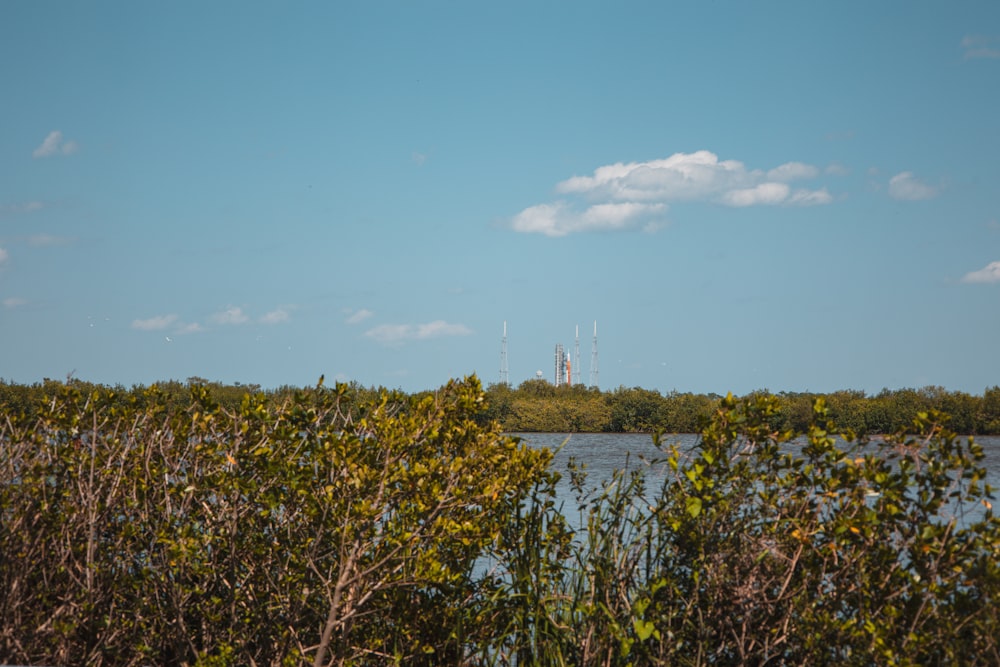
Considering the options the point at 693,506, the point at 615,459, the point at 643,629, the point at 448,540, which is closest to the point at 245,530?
the point at 448,540

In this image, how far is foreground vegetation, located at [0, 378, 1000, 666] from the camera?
147 inches

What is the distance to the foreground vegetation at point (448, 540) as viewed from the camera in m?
3.72

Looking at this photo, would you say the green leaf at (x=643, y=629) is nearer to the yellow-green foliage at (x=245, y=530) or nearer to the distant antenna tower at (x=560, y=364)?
the yellow-green foliage at (x=245, y=530)

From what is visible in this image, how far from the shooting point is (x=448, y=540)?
13.5 feet

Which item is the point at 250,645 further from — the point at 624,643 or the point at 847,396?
the point at 847,396

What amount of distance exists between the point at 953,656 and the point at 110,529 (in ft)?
11.7

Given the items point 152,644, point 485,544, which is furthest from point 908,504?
point 152,644

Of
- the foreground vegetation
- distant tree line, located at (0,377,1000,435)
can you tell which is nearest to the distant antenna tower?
distant tree line, located at (0,377,1000,435)

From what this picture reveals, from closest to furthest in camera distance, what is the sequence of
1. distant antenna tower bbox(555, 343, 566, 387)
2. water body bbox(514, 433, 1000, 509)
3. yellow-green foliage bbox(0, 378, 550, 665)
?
yellow-green foliage bbox(0, 378, 550, 665) < water body bbox(514, 433, 1000, 509) < distant antenna tower bbox(555, 343, 566, 387)

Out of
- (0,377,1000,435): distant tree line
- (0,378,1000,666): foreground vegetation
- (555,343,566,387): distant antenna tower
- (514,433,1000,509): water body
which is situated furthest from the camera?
(555,343,566,387): distant antenna tower

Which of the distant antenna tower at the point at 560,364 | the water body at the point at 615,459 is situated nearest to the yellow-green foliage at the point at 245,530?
the water body at the point at 615,459

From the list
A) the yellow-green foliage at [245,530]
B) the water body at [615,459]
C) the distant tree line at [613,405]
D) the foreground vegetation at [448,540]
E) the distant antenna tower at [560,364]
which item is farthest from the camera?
the distant antenna tower at [560,364]

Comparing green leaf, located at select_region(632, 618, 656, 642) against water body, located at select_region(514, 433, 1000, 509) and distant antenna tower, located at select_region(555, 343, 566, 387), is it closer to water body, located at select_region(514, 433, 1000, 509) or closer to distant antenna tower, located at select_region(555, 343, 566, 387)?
water body, located at select_region(514, 433, 1000, 509)

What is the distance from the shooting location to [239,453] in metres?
4.28
